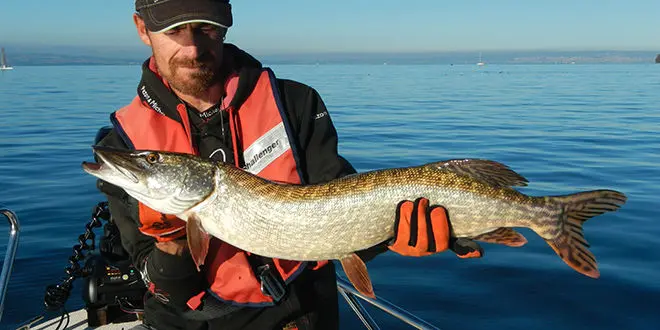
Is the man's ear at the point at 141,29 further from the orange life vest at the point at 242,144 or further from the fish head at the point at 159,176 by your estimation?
the fish head at the point at 159,176

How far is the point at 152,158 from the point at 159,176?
12cm

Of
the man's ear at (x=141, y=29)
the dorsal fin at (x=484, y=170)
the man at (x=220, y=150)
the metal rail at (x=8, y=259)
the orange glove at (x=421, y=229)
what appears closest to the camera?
the orange glove at (x=421, y=229)

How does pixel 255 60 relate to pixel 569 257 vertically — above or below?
above

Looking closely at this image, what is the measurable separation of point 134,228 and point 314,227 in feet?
4.02

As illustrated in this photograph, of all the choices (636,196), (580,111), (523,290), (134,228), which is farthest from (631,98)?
(134,228)

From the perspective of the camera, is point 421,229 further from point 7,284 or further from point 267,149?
point 7,284

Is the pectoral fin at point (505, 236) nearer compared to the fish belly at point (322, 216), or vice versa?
the fish belly at point (322, 216)

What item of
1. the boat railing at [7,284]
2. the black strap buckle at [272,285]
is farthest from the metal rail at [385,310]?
the black strap buckle at [272,285]

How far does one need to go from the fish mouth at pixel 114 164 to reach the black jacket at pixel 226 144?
354mm

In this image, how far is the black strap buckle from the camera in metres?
3.37

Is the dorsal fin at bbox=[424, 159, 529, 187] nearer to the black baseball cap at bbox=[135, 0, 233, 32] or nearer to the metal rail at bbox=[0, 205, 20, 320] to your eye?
the black baseball cap at bbox=[135, 0, 233, 32]

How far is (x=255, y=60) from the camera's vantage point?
3.84m

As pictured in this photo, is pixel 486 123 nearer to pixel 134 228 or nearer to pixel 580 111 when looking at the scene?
pixel 580 111

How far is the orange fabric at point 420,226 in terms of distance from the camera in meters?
3.07
